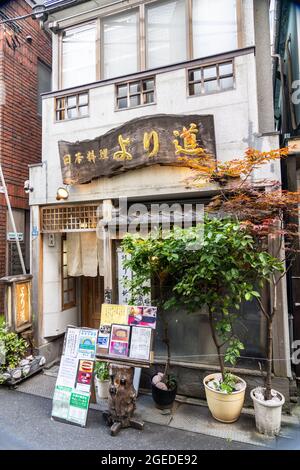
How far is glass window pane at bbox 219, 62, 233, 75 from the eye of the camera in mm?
5686

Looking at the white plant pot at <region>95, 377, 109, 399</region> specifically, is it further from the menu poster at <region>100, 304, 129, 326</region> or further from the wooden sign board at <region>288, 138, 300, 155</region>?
the wooden sign board at <region>288, 138, 300, 155</region>

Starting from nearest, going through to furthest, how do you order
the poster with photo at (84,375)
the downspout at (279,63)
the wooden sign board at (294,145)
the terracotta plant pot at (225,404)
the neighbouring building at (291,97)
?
the terracotta plant pot at (225,404), the poster with photo at (84,375), the wooden sign board at (294,145), the neighbouring building at (291,97), the downspout at (279,63)

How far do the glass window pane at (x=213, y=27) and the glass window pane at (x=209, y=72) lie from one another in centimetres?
54

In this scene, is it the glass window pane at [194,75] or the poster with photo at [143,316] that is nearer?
the poster with photo at [143,316]

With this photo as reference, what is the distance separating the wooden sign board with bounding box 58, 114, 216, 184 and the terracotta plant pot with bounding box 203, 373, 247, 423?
4051 millimetres

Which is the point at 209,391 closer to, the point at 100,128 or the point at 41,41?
the point at 100,128

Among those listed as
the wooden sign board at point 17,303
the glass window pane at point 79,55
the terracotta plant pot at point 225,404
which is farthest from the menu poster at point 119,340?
the glass window pane at point 79,55

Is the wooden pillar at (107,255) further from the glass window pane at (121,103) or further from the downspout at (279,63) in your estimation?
the downspout at (279,63)

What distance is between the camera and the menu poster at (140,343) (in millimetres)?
4430

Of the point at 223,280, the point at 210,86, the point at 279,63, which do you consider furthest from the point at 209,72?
the point at 223,280

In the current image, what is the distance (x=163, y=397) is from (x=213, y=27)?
7.45m

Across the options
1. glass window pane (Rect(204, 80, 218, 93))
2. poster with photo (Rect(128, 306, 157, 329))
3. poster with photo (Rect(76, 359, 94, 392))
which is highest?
glass window pane (Rect(204, 80, 218, 93))

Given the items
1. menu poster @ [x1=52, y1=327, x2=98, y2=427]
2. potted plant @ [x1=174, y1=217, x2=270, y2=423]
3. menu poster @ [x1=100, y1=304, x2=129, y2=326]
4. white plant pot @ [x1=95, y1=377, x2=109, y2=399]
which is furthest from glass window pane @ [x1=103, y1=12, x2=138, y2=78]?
white plant pot @ [x1=95, y1=377, x2=109, y2=399]

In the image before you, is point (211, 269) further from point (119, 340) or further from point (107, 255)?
point (107, 255)
